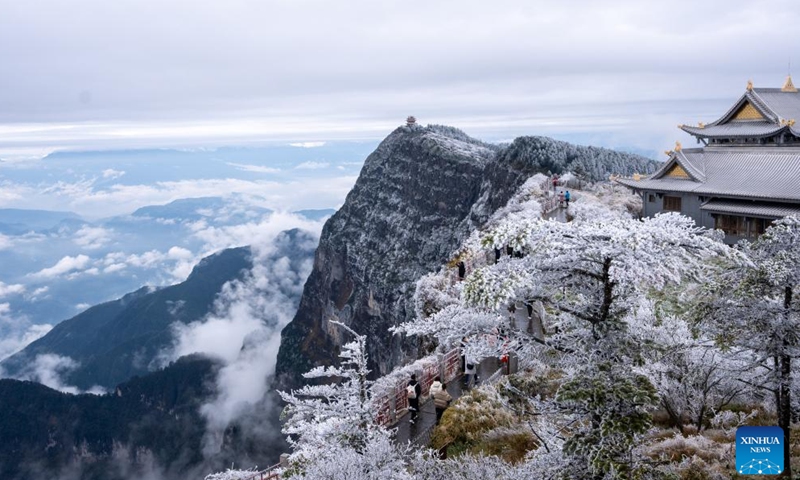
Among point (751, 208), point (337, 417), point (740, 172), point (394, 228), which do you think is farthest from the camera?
point (394, 228)

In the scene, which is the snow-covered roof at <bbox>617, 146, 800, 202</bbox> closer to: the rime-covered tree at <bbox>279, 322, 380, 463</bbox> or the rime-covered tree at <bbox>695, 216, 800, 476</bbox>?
the rime-covered tree at <bbox>695, 216, 800, 476</bbox>

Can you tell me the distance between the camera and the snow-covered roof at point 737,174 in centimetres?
3650

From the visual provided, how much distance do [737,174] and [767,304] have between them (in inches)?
1205

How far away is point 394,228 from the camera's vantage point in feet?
433

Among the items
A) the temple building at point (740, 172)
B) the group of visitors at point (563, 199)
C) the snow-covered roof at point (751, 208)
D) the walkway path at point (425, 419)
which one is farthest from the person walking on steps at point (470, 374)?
the group of visitors at point (563, 199)

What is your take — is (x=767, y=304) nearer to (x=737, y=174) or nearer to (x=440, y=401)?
(x=440, y=401)

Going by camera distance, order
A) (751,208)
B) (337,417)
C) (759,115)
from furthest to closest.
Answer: (759,115), (751,208), (337,417)

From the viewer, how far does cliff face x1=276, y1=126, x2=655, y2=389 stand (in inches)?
3821

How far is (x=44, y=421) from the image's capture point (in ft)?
431

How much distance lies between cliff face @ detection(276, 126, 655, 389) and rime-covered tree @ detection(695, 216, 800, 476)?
6958 centimetres

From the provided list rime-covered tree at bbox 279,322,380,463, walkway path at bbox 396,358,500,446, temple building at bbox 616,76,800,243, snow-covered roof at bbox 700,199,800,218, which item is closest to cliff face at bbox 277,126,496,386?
temple building at bbox 616,76,800,243

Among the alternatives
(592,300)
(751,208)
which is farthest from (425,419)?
(751,208)

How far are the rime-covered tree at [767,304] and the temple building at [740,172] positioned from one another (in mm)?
25830

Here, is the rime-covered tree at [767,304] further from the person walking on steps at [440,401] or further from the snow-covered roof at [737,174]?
the snow-covered roof at [737,174]
